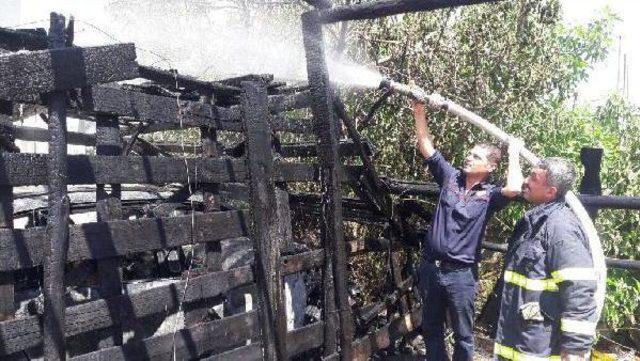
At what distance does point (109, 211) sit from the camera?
2727 millimetres

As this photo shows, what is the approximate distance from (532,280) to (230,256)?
2.51 meters

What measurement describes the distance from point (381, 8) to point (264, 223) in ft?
5.57

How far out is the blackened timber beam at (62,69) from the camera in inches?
85.9

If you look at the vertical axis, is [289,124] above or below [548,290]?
above

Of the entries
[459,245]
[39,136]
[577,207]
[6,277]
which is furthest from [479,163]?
[39,136]

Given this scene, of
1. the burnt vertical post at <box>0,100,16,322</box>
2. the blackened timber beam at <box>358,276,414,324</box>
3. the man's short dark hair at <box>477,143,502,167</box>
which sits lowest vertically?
the blackened timber beam at <box>358,276,414,324</box>

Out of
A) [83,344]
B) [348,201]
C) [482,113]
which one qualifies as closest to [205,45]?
[482,113]

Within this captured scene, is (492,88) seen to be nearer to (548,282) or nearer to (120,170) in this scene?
(548,282)

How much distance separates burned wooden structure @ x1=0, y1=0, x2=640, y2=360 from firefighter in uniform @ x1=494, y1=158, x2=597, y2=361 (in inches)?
28.0

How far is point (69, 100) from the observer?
8.76 ft

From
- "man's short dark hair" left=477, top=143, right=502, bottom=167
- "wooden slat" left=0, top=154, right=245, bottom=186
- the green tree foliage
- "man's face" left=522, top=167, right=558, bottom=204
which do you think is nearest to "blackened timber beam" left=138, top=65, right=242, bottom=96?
"wooden slat" left=0, top=154, right=245, bottom=186

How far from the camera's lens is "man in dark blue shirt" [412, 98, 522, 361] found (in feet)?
12.6

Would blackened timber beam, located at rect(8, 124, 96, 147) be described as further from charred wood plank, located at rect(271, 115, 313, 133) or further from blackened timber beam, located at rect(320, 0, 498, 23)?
blackened timber beam, located at rect(320, 0, 498, 23)

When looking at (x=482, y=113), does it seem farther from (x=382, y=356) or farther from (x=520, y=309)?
(x=520, y=309)
